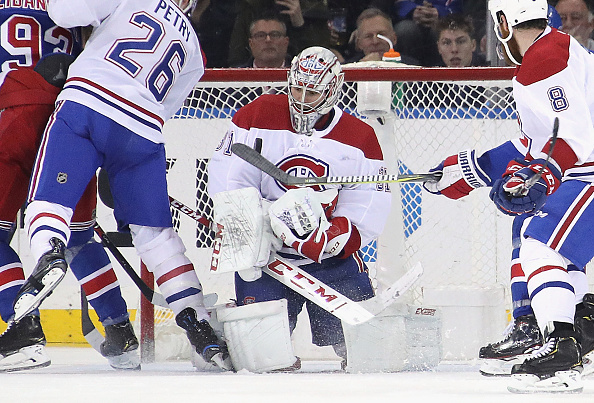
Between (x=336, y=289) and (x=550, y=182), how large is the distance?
98cm

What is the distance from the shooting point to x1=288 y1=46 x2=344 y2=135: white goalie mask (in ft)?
9.21

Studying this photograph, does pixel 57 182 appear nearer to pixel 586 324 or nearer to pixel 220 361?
pixel 220 361

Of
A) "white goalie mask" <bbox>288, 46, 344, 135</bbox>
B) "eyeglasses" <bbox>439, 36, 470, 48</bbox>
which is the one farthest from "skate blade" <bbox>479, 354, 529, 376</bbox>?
"eyeglasses" <bbox>439, 36, 470, 48</bbox>

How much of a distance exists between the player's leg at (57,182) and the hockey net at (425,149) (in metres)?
0.80

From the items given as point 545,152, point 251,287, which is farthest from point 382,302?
point 545,152

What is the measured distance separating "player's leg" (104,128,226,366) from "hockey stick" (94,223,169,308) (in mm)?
150

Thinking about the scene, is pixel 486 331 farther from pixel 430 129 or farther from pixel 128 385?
pixel 128 385

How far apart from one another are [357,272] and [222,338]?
1.61ft

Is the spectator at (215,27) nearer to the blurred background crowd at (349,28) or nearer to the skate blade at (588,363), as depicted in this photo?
the blurred background crowd at (349,28)

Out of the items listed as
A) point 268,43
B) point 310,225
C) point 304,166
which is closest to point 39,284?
point 310,225

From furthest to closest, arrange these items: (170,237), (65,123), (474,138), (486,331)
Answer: (474,138), (486,331), (170,237), (65,123)

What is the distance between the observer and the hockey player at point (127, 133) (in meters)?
2.47

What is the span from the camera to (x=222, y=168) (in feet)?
9.32

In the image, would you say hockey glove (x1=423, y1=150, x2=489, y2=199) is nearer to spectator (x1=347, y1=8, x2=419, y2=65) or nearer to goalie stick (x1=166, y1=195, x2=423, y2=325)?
goalie stick (x1=166, y1=195, x2=423, y2=325)
